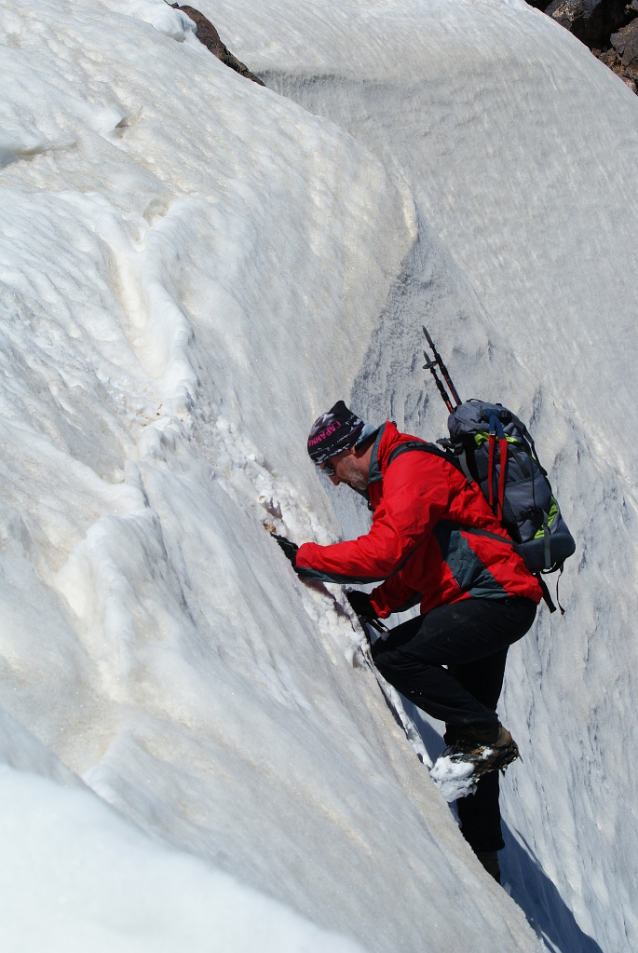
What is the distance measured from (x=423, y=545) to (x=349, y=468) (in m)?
0.43

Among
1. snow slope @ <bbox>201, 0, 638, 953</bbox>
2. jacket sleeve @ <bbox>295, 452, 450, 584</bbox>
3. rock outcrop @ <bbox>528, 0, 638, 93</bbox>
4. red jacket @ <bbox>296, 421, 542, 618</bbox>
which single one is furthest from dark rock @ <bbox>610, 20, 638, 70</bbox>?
jacket sleeve @ <bbox>295, 452, 450, 584</bbox>

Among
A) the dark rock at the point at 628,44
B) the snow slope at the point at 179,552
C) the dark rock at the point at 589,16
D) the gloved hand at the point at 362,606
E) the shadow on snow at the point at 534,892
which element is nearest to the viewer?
the snow slope at the point at 179,552

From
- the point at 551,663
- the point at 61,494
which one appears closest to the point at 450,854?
the point at 61,494

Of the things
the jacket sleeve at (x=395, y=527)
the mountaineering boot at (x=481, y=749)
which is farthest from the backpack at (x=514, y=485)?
the mountaineering boot at (x=481, y=749)

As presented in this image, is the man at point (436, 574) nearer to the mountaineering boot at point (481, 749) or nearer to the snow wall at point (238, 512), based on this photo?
the mountaineering boot at point (481, 749)

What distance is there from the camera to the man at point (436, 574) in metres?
3.33

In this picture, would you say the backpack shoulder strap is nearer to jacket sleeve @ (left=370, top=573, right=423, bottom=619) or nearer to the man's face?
the man's face

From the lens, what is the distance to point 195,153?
230 inches

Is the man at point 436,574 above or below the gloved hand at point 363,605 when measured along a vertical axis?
above

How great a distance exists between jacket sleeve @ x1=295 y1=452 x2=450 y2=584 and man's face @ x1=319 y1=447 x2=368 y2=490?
127 millimetres

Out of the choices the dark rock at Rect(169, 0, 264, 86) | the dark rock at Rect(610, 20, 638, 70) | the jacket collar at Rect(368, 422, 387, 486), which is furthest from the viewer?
the dark rock at Rect(610, 20, 638, 70)

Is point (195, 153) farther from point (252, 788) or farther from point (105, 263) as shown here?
point (252, 788)

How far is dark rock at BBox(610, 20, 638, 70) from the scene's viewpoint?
19438 millimetres

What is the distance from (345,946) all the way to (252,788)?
0.69 m
